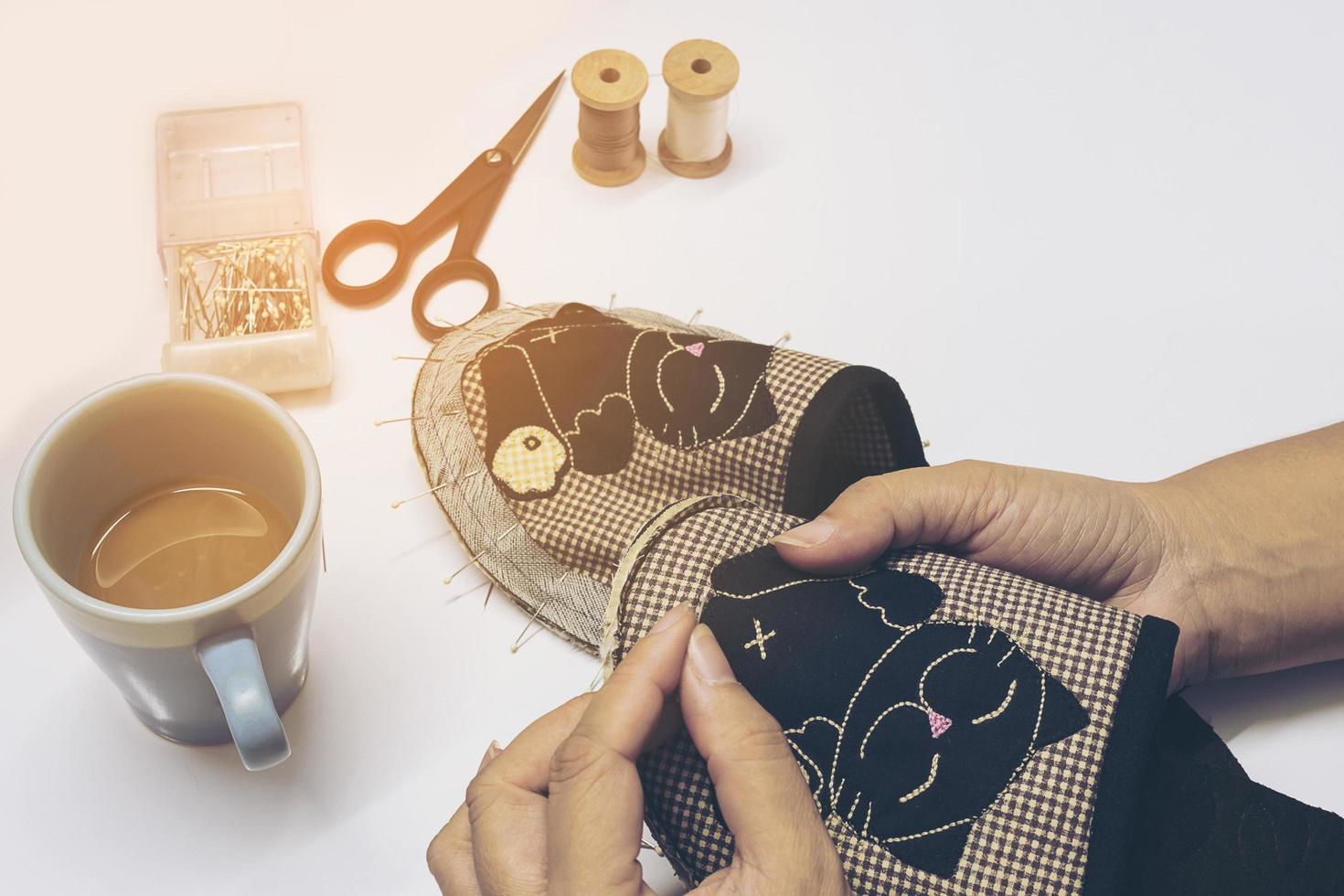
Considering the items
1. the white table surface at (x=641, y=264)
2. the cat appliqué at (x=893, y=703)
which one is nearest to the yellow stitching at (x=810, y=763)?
the cat appliqué at (x=893, y=703)

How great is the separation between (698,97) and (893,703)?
512 mm

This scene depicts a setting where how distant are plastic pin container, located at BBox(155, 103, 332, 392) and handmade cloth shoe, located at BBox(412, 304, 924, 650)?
0.39 feet

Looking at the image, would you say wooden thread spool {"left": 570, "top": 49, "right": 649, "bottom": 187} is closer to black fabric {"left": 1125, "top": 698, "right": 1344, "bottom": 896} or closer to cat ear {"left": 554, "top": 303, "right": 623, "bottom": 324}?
cat ear {"left": 554, "top": 303, "right": 623, "bottom": 324}

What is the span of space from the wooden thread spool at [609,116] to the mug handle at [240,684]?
1.75ft

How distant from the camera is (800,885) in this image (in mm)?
541

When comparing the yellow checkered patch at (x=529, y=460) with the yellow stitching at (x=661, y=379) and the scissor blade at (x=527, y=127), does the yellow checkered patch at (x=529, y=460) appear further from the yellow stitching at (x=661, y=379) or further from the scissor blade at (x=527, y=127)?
the scissor blade at (x=527, y=127)

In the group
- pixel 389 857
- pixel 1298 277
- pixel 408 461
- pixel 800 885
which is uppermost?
pixel 1298 277

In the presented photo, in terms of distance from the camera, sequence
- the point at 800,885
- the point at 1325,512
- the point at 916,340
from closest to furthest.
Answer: the point at 800,885, the point at 1325,512, the point at 916,340

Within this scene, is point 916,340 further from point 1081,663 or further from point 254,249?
point 254,249

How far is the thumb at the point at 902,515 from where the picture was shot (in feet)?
2.19

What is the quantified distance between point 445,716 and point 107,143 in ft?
1.95

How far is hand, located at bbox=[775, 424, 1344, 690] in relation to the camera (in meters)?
0.75

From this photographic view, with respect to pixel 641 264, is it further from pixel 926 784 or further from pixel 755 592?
pixel 926 784

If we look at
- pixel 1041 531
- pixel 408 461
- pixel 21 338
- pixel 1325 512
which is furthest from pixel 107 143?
pixel 1325 512
